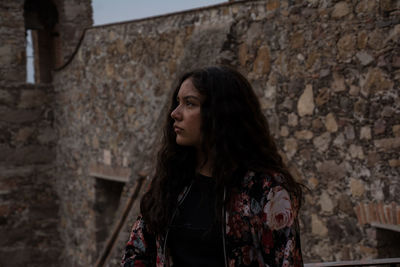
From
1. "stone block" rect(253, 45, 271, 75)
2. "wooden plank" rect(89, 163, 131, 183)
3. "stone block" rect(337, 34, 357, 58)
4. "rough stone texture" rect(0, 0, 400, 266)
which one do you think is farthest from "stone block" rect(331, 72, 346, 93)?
"wooden plank" rect(89, 163, 131, 183)

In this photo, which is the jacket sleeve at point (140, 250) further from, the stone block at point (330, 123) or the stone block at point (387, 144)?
the stone block at point (330, 123)

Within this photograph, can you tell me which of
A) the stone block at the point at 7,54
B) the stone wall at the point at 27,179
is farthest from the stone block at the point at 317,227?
the stone block at the point at 7,54

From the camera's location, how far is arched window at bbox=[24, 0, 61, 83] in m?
8.84

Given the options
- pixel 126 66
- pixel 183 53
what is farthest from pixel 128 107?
pixel 183 53

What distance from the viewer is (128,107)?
6.11 m

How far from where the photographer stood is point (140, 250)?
170cm

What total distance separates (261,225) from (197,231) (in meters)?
0.22

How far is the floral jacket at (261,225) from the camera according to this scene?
141 centimetres

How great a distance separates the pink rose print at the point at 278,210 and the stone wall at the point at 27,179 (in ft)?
23.1

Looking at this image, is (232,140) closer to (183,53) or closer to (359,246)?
(359,246)

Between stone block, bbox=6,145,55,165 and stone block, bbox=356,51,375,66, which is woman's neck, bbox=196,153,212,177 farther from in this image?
stone block, bbox=6,145,55,165

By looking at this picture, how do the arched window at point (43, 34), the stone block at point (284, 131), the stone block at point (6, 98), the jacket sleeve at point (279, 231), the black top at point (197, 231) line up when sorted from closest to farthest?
the jacket sleeve at point (279, 231), the black top at point (197, 231), the stone block at point (284, 131), the stone block at point (6, 98), the arched window at point (43, 34)

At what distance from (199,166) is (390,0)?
6.60 ft

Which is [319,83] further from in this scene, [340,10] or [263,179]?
[263,179]
